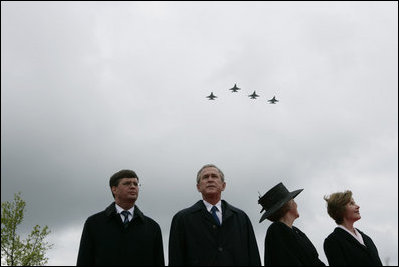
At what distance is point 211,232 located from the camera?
7453mm

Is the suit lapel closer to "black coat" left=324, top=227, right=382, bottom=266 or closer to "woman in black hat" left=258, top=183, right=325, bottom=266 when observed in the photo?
"black coat" left=324, top=227, right=382, bottom=266

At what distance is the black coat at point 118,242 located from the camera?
295 inches

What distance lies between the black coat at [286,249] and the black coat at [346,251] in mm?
251

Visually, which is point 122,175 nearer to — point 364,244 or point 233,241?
point 233,241

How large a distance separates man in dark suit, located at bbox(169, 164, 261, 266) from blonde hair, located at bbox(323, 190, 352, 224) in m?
1.56

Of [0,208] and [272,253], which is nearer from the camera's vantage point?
[272,253]

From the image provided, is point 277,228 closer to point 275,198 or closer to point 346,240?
point 275,198

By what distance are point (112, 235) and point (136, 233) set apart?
399 mm

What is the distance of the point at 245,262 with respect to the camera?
7.31m

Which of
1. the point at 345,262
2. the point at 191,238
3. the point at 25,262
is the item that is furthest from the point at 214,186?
the point at 25,262

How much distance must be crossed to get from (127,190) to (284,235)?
109 inches

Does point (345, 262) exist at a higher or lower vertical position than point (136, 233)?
lower

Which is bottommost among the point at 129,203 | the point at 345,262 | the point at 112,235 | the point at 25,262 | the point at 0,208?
the point at 345,262

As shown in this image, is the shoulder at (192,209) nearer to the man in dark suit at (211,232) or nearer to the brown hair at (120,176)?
the man in dark suit at (211,232)
